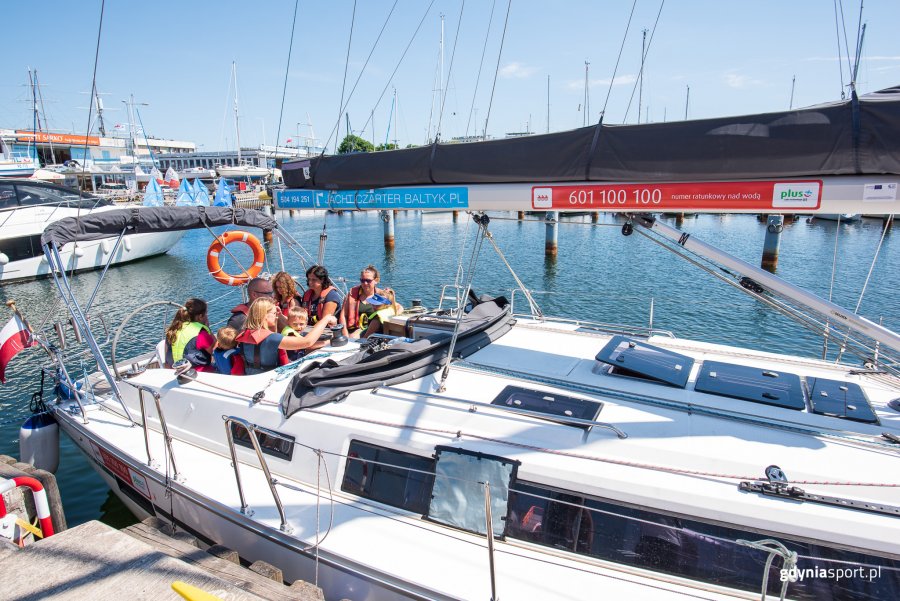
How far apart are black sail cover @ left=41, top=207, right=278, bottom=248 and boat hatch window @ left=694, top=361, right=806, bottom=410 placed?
6.07 meters

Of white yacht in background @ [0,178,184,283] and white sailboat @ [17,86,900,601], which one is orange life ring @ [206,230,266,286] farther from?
white yacht in background @ [0,178,184,283]

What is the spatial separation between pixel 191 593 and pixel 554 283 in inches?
756

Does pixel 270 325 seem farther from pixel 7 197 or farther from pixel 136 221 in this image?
pixel 7 197

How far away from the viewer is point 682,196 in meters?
3.38

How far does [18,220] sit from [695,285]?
95.0 feet

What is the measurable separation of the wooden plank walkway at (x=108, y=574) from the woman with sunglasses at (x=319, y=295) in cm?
371

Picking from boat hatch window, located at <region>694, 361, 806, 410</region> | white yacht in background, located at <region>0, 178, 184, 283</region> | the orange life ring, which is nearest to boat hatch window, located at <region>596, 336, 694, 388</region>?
boat hatch window, located at <region>694, 361, 806, 410</region>

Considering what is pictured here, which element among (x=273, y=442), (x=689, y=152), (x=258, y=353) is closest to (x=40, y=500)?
(x=273, y=442)

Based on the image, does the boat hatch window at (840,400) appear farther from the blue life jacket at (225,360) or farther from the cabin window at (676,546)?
the blue life jacket at (225,360)

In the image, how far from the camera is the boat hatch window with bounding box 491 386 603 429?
365 centimetres

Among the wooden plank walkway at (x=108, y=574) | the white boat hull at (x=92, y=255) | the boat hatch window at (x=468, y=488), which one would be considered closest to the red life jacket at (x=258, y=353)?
Answer: the wooden plank walkway at (x=108, y=574)

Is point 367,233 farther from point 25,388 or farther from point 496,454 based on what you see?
point 496,454

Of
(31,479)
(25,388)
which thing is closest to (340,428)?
(31,479)

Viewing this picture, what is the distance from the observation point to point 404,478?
372cm
